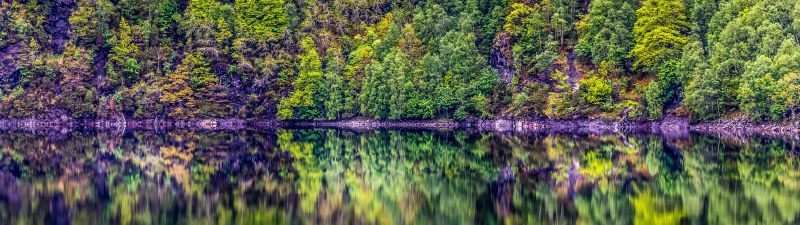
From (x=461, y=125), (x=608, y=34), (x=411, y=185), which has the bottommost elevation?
(x=411, y=185)

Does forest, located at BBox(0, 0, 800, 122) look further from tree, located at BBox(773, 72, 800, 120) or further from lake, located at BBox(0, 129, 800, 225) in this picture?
lake, located at BBox(0, 129, 800, 225)

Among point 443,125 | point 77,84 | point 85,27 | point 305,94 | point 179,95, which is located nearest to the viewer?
point 443,125

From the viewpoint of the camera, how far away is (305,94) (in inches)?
4963

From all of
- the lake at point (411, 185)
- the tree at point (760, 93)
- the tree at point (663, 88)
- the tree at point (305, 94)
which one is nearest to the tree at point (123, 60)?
the tree at point (305, 94)

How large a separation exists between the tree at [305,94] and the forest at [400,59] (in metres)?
0.20

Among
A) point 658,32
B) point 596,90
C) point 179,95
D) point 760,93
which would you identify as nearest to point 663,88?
point 596,90

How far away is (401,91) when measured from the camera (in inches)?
4525

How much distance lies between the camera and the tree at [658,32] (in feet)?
338

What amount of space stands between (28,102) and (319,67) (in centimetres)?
3891

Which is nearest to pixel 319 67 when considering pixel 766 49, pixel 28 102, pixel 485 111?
pixel 485 111

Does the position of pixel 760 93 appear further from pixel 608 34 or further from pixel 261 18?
pixel 261 18

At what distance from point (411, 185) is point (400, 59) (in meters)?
78.7

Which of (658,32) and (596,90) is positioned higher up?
(658,32)

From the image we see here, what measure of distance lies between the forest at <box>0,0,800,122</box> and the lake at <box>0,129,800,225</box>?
106 ft
